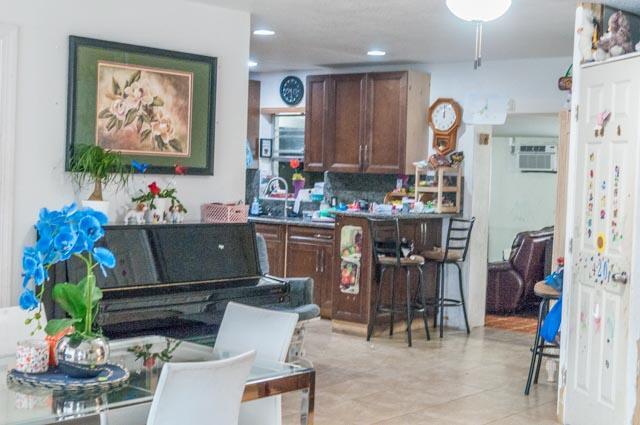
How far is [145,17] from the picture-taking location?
18.0 feet

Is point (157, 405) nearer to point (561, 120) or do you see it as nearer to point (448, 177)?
point (561, 120)

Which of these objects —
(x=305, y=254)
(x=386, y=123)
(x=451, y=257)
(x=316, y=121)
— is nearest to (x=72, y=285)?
(x=451, y=257)

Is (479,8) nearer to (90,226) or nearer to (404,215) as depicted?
(90,226)

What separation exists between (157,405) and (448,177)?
5.85 meters

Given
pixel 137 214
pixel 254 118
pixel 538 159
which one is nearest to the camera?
pixel 137 214

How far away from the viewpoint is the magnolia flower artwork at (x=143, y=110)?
5.31 metres

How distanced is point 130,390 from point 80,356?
216mm

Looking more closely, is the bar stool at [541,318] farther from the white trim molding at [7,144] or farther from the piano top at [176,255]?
the white trim molding at [7,144]

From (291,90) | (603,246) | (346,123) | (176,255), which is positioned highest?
(291,90)

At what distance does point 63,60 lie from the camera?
5109 millimetres

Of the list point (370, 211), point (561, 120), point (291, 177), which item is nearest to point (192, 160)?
point (561, 120)

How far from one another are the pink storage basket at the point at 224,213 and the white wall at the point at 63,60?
110 mm

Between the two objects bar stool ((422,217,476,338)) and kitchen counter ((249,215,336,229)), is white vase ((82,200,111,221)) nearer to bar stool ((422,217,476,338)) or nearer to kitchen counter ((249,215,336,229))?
kitchen counter ((249,215,336,229))

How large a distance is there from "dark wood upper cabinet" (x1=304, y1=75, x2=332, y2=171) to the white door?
3.85 m
